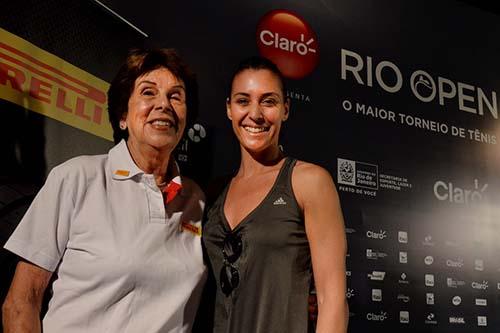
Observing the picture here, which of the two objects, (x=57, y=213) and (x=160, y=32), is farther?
(x=160, y=32)

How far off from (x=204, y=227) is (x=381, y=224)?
1.26 m

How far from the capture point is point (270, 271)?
1687mm

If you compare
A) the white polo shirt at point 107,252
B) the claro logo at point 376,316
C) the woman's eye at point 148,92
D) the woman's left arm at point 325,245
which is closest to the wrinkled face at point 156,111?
the woman's eye at point 148,92

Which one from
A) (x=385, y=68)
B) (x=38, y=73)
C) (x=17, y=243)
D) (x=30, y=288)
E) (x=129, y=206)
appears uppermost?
(x=385, y=68)

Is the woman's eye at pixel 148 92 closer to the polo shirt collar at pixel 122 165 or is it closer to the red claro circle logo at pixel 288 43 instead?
the polo shirt collar at pixel 122 165

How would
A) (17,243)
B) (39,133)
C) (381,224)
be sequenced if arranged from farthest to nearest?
(381,224)
(39,133)
(17,243)

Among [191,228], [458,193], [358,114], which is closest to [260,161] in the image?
[191,228]

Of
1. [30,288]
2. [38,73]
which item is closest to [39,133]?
[38,73]

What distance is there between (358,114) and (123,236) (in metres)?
1.65

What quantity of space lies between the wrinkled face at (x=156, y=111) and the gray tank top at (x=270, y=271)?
384mm

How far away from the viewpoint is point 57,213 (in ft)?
5.11

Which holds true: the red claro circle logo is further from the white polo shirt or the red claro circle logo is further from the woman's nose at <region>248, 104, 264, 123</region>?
the white polo shirt

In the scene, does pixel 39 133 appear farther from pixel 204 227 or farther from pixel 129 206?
pixel 204 227

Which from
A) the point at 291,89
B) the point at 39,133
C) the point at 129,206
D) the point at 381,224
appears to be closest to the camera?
the point at 129,206
